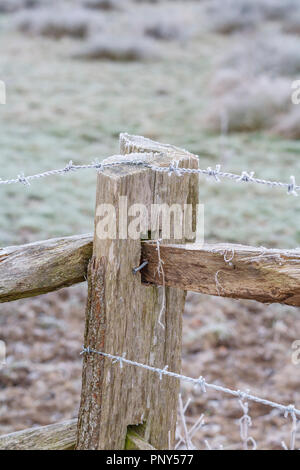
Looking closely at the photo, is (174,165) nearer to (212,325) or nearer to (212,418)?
(212,418)

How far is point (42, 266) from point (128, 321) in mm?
298

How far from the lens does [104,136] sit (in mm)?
7336

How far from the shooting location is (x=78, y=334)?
3861mm

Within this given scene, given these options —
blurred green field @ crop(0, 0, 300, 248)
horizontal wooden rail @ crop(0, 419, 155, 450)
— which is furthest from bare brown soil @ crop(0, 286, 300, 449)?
horizontal wooden rail @ crop(0, 419, 155, 450)

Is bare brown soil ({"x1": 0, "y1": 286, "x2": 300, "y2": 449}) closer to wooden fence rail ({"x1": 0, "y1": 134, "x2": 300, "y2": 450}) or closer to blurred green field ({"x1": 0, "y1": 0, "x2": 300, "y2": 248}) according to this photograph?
blurred green field ({"x1": 0, "y1": 0, "x2": 300, "y2": 248})

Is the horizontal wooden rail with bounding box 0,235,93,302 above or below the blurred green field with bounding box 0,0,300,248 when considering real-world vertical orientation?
below

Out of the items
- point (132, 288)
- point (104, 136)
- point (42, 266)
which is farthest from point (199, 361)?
point (104, 136)

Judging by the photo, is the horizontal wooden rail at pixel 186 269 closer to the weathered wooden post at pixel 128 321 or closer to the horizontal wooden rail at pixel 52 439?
the weathered wooden post at pixel 128 321

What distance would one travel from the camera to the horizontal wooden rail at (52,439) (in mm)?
1615

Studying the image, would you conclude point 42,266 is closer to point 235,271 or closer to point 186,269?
point 186,269

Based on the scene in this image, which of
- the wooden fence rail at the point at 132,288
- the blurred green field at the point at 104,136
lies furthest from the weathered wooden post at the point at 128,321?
the blurred green field at the point at 104,136

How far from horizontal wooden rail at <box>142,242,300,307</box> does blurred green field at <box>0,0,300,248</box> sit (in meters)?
3.34

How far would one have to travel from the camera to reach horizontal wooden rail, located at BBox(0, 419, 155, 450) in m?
1.61

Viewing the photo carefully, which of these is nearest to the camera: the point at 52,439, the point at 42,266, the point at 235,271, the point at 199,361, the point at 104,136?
the point at 235,271
